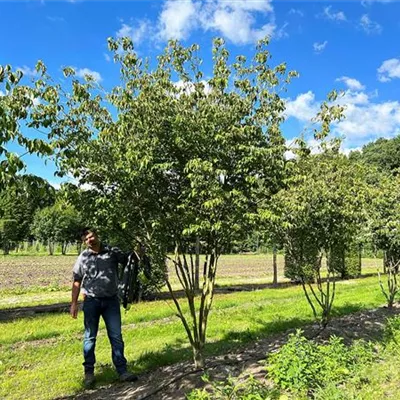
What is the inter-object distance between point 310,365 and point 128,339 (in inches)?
194

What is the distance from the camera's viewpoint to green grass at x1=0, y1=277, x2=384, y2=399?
20.6 feet

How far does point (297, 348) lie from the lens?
5.20 metres

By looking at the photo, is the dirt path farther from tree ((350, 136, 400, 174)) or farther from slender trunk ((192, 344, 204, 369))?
tree ((350, 136, 400, 174))

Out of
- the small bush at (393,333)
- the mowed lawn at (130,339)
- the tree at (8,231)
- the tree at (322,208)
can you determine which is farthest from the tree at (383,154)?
the small bush at (393,333)

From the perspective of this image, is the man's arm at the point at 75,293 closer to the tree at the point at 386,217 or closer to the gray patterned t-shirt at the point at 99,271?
the gray patterned t-shirt at the point at 99,271

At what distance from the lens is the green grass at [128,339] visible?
6.27 metres

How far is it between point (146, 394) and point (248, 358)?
2.02m

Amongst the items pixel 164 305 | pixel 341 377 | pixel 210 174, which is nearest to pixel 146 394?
pixel 341 377

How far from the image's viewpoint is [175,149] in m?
5.57

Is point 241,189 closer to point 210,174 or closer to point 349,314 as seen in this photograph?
point 210,174

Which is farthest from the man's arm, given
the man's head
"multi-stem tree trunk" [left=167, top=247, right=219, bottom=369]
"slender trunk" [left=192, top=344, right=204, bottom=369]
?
"slender trunk" [left=192, top=344, right=204, bottom=369]

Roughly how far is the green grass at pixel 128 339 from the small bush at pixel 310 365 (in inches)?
97.2

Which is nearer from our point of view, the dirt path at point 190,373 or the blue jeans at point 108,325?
the dirt path at point 190,373

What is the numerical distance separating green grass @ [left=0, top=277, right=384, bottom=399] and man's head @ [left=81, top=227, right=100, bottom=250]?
2.03m
